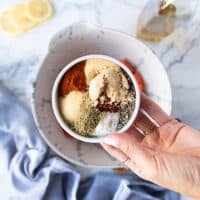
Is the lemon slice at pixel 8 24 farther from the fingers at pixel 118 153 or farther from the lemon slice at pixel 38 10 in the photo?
the fingers at pixel 118 153

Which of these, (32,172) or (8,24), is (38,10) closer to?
(8,24)

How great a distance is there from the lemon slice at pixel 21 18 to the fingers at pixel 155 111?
0.72ft

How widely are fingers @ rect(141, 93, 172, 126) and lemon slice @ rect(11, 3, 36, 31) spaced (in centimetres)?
22

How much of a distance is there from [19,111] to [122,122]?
0.56ft

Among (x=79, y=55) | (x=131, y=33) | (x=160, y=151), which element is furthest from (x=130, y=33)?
(x=160, y=151)

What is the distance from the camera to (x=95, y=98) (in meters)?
0.69

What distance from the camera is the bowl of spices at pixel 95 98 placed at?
70 cm

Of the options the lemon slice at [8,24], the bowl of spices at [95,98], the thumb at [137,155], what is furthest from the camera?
the lemon slice at [8,24]

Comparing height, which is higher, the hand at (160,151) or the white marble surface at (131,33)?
the white marble surface at (131,33)

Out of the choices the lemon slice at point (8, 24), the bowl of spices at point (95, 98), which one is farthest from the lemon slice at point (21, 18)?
the bowl of spices at point (95, 98)

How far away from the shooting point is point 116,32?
29.1 inches

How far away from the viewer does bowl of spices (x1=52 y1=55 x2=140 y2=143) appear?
27.5 inches

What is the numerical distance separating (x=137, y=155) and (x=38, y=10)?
0.32 meters

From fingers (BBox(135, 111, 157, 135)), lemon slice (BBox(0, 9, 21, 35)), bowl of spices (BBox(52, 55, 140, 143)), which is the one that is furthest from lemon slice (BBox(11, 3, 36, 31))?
fingers (BBox(135, 111, 157, 135))
